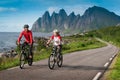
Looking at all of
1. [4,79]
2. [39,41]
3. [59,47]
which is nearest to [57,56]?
[59,47]

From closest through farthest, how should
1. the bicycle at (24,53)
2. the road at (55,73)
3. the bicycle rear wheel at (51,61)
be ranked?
1. the road at (55,73)
2. the bicycle rear wheel at (51,61)
3. the bicycle at (24,53)

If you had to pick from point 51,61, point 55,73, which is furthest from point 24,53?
point 55,73

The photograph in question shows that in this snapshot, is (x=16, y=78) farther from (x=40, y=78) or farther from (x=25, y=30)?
(x=25, y=30)

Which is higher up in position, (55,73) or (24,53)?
(24,53)

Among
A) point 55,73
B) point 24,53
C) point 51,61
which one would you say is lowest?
point 55,73

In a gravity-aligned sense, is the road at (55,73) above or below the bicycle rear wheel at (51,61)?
below

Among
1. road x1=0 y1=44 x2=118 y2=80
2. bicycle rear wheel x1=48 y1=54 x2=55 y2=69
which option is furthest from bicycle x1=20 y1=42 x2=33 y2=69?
bicycle rear wheel x1=48 y1=54 x2=55 y2=69

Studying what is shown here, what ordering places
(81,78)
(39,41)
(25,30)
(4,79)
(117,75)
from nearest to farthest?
(4,79)
(81,78)
(117,75)
(25,30)
(39,41)

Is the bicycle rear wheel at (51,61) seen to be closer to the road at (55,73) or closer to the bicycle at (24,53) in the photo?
the road at (55,73)

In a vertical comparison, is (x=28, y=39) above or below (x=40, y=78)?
above

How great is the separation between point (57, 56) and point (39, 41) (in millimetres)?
20188

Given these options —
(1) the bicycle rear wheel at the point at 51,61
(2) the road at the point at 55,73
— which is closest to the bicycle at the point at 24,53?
(2) the road at the point at 55,73

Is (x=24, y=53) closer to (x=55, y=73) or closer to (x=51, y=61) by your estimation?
(x=51, y=61)

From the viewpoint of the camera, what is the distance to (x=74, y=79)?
11.6 metres
